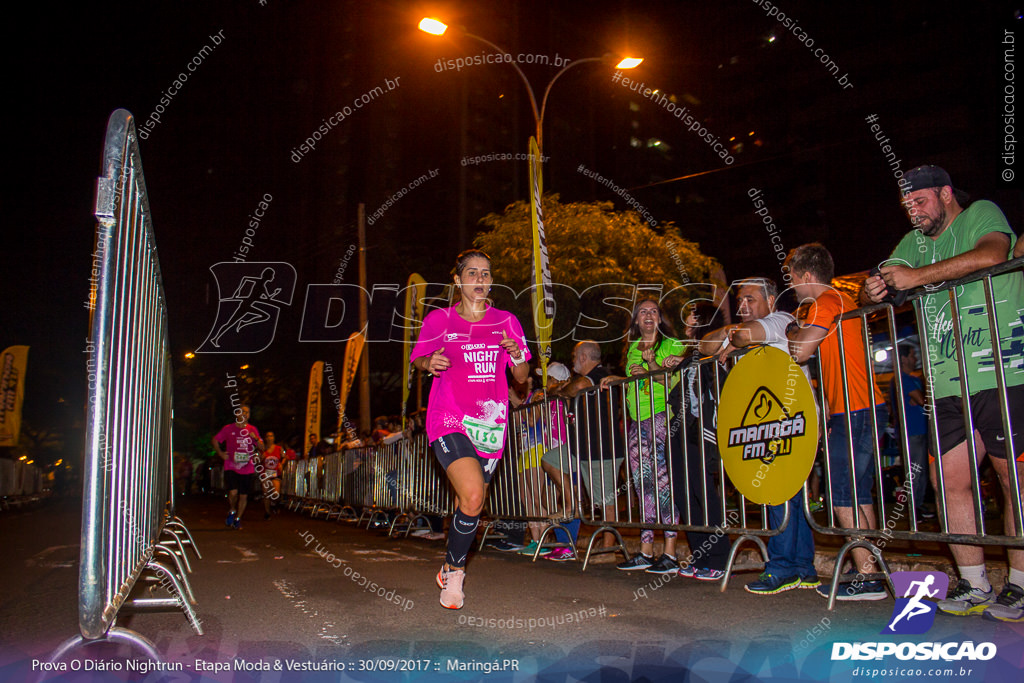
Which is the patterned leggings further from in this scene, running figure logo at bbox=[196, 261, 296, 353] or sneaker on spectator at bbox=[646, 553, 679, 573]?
running figure logo at bbox=[196, 261, 296, 353]

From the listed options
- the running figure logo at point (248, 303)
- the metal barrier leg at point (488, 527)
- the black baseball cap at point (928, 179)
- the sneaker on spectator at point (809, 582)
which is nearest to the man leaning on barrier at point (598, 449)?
the metal barrier leg at point (488, 527)

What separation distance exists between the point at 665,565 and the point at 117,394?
443 cm

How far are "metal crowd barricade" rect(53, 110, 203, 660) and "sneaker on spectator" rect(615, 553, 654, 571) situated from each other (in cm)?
363

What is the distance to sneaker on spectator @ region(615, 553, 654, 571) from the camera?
6.38m

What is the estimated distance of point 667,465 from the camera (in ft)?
19.5

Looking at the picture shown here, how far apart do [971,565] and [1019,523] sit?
1.74ft

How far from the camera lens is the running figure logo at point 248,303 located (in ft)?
74.4

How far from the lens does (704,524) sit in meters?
5.57

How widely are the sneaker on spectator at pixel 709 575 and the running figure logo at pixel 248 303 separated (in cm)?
1780

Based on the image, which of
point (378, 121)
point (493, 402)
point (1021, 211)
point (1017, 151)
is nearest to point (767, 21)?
point (378, 121)

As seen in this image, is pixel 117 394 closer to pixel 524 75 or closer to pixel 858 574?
pixel 858 574

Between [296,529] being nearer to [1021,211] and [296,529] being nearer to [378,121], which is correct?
[1021,211]

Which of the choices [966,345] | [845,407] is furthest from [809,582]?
[966,345]

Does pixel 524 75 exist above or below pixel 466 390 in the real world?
above
